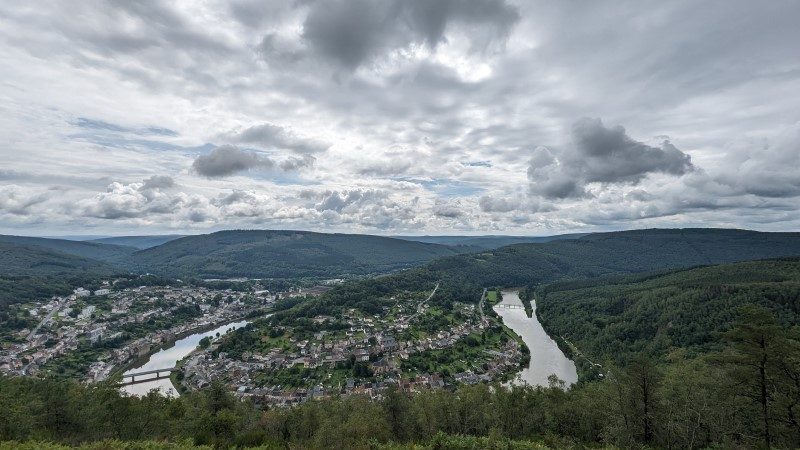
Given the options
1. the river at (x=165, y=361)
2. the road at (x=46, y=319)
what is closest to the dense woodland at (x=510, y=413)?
the river at (x=165, y=361)

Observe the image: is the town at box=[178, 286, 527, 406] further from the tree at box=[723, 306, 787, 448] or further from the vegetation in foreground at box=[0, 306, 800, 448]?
the tree at box=[723, 306, 787, 448]

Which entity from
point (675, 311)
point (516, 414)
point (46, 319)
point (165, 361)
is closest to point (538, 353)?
point (675, 311)

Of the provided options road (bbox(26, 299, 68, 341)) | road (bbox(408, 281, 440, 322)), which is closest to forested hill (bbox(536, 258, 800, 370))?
road (bbox(408, 281, 440, 322))

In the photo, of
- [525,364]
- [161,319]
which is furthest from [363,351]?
[161,319]

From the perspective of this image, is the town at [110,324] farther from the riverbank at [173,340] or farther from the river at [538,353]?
the river at [538,353]

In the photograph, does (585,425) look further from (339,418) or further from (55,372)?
(55,372)
